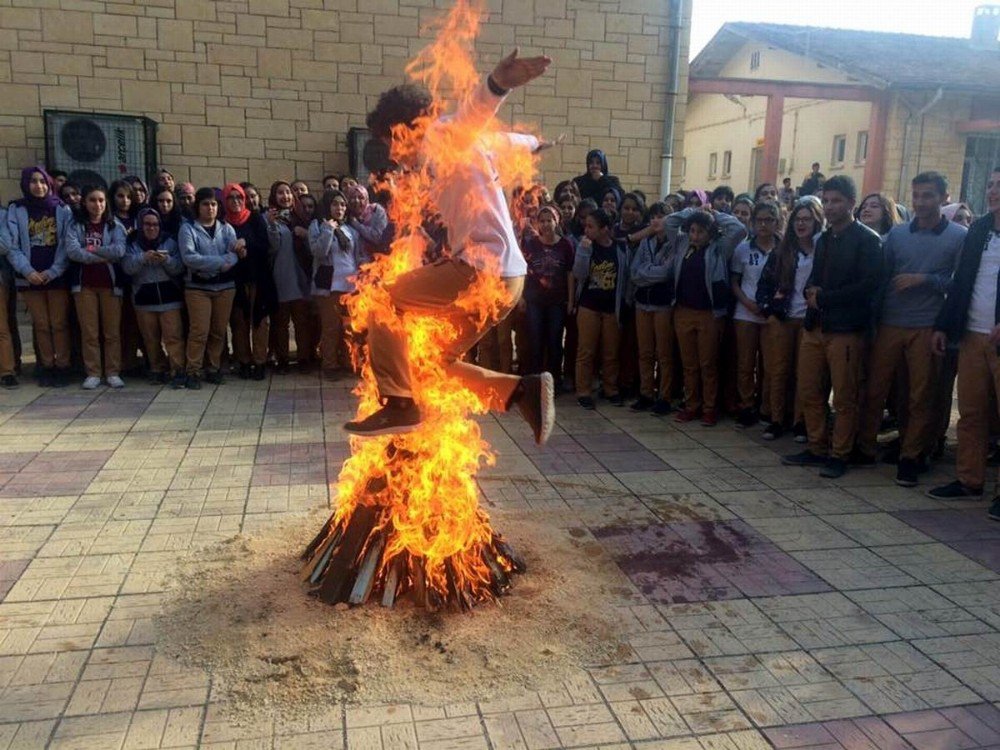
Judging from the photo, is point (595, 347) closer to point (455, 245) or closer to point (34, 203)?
point (455, 245)

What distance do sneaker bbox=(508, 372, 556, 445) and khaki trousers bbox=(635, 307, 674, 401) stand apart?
4.25 meters

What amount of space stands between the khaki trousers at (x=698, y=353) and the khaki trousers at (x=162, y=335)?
5.38m

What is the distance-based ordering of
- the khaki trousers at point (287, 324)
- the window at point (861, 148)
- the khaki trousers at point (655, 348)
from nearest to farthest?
the khaki trousers at point (655, 348) < the khaki trousers at point (287, 324) < the window at point (861, 148)

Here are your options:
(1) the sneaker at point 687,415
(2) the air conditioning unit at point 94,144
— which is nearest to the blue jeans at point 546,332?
(1) the sneaker at point 687,415

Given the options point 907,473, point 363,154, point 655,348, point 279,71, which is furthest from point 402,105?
point 279,71

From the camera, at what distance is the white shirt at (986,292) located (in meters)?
5.69

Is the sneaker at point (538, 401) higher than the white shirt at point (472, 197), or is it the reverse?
the white shirt at point (472, 197)

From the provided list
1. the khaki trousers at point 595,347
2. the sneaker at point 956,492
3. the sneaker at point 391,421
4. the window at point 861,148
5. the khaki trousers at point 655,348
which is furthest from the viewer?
the window at point 861,148

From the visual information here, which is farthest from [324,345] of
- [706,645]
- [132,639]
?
[706,645]

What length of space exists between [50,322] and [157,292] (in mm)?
1185

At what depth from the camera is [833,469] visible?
628cm

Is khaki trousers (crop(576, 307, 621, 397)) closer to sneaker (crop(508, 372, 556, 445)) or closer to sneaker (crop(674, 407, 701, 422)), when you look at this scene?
sneaker (crop(674, 407, 701, 422))

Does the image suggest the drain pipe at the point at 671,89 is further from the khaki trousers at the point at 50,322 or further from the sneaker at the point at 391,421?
the sneaker at the point at 391,421

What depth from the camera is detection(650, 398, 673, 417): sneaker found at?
27.1ft
